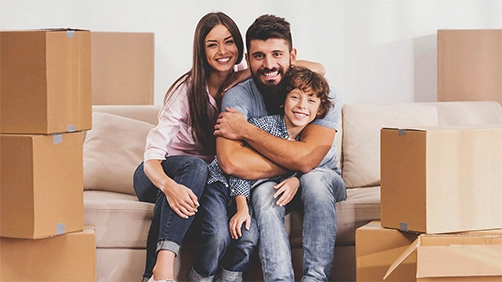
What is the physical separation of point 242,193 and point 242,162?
0.10m

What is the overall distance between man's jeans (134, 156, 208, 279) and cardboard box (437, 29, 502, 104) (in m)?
1.41

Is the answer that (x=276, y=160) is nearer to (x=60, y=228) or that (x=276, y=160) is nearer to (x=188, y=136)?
(x=188, y=136)

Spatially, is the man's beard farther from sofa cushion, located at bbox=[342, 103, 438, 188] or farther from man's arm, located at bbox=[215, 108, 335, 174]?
sofa cushion, located at bbox=[342, 103, 438, 188]

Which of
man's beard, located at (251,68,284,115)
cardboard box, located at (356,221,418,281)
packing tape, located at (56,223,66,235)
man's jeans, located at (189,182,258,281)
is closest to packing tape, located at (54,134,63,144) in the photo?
packing tape, located at (56,223,66,235)

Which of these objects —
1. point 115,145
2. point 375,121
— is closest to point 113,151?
point 115,145

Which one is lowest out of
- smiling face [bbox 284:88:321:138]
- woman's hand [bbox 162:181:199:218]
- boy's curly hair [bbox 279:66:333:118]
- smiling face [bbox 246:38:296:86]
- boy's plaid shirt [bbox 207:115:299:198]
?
woman's hand [bbox 162:181:199:218]

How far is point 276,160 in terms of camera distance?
227 centimetres

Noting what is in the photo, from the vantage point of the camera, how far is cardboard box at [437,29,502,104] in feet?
10.4

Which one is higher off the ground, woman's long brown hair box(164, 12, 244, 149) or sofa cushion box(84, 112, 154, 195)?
woman's long brown hair box(164, 12, 244, 149)

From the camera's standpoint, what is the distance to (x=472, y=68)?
125 inches

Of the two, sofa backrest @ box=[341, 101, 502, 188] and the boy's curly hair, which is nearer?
the boy's curly hair

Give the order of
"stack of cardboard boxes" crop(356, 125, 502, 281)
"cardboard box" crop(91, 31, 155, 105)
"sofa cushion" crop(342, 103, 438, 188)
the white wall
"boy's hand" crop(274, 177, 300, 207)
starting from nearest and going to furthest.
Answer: "stack of cardboard boxes" crop(356, 125, 502, 281)
"boy's hand" crop(274, 177, 300, 207)
"sofa cushion" crop(342, 103, 438, 188)
"cardboard box" crop(91, 31, 155, 105)
the white wall

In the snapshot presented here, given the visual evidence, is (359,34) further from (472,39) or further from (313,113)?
(313,113)

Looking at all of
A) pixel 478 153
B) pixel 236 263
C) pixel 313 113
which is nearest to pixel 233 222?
pixel 236 263
